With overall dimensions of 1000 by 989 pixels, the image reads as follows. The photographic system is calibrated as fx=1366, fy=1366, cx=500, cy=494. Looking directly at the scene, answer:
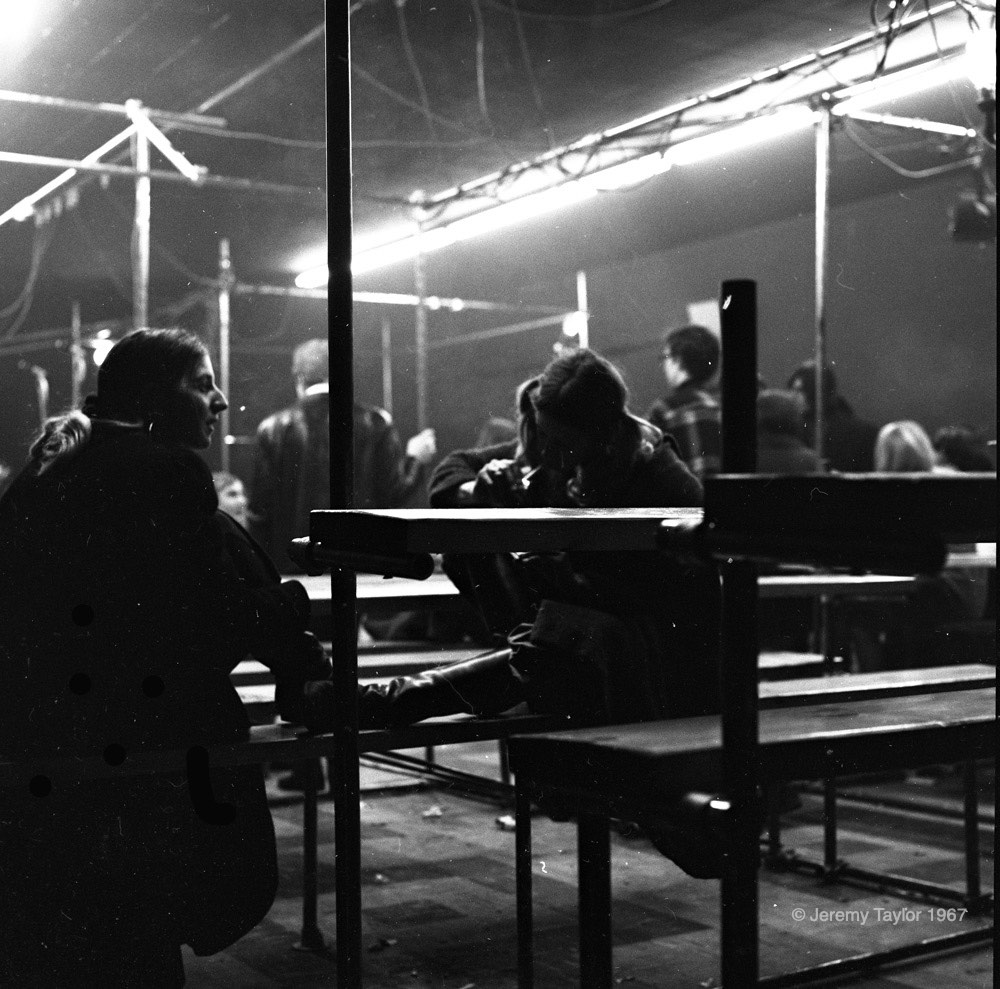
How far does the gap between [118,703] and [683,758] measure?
1266mm

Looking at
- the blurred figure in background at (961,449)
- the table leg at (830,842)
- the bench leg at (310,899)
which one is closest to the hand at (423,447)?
the blurred figure in background at (961,449)

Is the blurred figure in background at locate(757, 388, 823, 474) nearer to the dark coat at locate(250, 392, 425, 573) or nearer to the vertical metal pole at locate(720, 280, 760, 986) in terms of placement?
the dark coat at locate(250, 392, 425, 573)

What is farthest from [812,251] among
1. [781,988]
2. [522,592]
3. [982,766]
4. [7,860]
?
[7,860]

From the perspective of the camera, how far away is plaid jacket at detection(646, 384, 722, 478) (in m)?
3.85

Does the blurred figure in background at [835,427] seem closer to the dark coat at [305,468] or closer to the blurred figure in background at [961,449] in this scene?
A: the blurred figure in background at [961,449]

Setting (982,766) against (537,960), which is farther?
(982,766)

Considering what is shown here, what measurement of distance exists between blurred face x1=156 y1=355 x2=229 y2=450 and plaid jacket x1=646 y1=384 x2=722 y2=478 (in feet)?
5.70

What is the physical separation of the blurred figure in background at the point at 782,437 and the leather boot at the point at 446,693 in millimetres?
1772

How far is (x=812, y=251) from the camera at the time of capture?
5.76 metres

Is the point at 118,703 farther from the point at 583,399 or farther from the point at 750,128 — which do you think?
the point at 750,128

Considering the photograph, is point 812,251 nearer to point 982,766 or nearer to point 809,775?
point 982,766

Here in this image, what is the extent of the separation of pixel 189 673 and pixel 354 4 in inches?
134

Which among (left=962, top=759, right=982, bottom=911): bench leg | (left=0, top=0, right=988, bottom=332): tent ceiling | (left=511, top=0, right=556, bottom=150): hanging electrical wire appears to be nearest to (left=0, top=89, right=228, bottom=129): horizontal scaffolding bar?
(left=0, top=0, right=988, bottom=332): tent ceiling

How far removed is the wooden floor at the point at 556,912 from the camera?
8.51 feet
